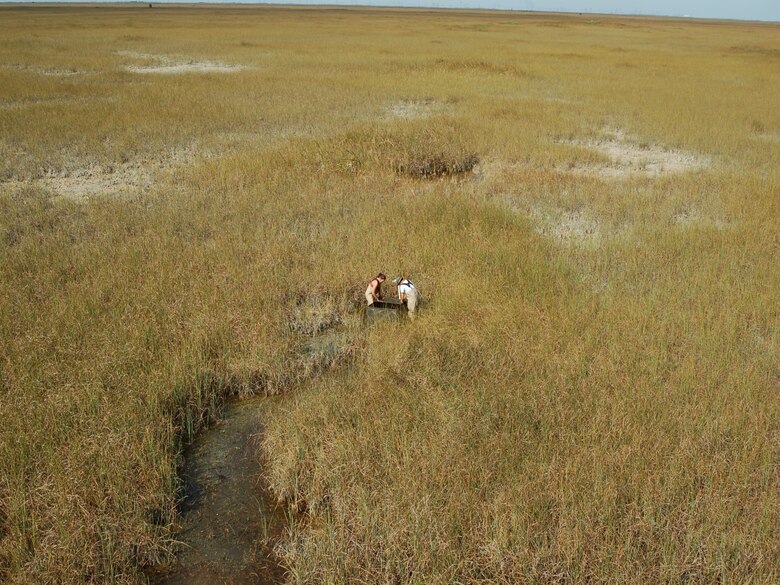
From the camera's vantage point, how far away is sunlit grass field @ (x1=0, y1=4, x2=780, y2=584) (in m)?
3.24

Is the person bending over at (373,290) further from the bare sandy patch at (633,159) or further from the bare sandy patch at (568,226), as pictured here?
the bare sandy patch at (633,159)

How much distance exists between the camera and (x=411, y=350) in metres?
5.21

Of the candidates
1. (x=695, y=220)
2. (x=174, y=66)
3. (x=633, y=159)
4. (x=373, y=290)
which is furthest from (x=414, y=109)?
(x=174, y=66)

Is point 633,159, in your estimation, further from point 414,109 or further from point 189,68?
point 189,68

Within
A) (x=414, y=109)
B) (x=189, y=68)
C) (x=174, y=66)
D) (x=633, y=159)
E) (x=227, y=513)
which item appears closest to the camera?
(x=227, y=513)

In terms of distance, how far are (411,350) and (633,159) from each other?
9681 mm

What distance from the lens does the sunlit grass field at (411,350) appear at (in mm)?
3238

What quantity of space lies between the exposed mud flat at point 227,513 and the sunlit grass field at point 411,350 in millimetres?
140

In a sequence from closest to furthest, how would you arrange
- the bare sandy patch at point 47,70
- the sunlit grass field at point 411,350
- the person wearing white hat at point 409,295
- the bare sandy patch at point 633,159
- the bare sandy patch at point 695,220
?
the sunlit grass field at point 411,350, the person wearing white hat at point 409,295, the bare sandy patch at point 695,220, the bare sandy patch at point 633,159, the bare sandy patch at point 47,70

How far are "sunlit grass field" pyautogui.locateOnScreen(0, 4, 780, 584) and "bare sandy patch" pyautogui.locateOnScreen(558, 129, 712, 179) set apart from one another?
0.33 feet

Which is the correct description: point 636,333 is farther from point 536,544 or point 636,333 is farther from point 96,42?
point 96,42

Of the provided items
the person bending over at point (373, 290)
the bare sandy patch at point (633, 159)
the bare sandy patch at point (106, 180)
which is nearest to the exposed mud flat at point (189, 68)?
the bare sandy patch at point (106, 180)

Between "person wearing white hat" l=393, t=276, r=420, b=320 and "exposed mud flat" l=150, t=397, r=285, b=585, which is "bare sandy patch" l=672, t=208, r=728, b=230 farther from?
"exposed mud flat" l=150, t=397, r=285, b=585

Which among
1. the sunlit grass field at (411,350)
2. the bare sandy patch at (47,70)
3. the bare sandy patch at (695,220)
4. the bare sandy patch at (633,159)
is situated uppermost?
the bare sandy patch at (47,70)
